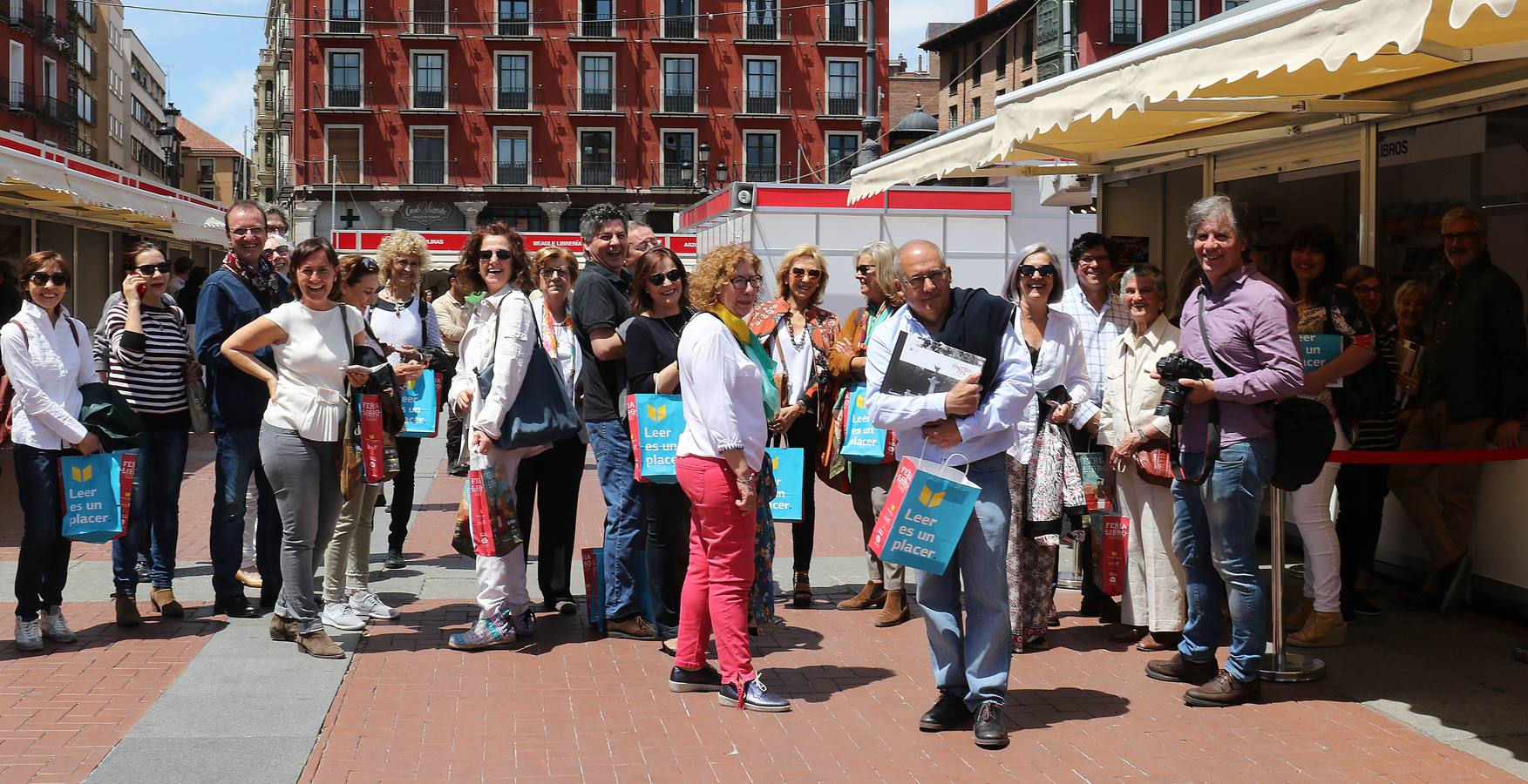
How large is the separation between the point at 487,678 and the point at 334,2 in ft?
198

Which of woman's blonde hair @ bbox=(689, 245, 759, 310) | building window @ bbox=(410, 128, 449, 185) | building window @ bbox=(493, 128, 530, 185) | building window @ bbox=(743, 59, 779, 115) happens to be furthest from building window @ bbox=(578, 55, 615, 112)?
woman's blonde hair @ bbox=(689, 245, 759, 310)

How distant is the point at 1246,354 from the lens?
5238 mm

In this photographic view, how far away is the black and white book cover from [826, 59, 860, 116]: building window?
59.7m

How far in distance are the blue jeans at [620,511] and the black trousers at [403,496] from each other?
2305 millimetres

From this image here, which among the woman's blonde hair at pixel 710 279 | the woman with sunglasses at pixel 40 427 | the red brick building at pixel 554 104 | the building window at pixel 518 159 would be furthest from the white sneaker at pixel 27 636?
the building window at pixel 518 159

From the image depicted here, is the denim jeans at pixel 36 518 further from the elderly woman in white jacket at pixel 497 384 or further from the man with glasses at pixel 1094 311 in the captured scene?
the man with glasses at pixel 1094 311

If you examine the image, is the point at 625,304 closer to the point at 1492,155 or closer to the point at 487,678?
the point at 487,678

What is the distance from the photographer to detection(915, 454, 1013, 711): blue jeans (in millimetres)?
4977

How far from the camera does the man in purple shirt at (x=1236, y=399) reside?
16.9ft

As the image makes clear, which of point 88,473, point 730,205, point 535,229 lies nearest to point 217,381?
point 88,473

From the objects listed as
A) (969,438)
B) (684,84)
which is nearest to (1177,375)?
(969,438)

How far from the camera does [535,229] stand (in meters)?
61.8

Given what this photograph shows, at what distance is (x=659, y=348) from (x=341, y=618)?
2026 mm

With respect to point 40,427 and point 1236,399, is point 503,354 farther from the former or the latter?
point 1236,399
